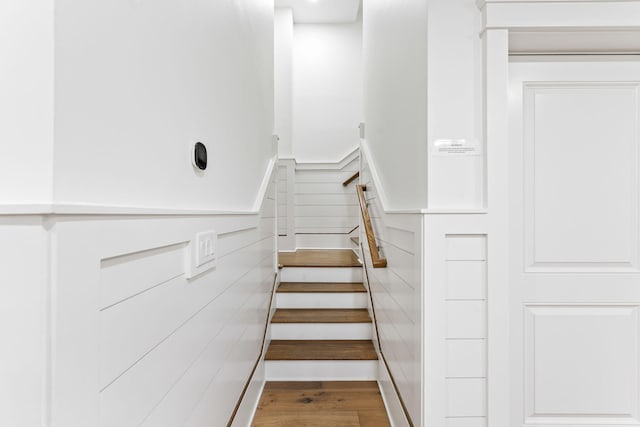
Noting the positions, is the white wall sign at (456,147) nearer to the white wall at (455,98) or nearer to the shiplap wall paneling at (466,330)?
the white wall at (455,98)

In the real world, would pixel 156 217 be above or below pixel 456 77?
below

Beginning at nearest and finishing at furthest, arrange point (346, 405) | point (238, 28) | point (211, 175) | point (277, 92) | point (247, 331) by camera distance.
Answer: point (211, 175) → point (238, 28) → point (247, 331) → point (346, 405) → point (277, 92)

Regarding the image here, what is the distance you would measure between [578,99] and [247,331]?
5.96ft

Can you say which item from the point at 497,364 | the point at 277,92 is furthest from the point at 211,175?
the point at 277,92

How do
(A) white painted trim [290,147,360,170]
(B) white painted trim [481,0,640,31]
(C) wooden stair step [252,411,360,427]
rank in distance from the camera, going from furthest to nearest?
(A) white painted trim [290,147,360,170] → (C) wooden stair step [252,411,360,427] → (B) white painted trim [481,0,640,31]

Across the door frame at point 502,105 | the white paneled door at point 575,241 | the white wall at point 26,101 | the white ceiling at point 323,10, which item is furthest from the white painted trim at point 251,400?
the white ceiling at point 323,10

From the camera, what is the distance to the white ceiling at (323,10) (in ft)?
13.6

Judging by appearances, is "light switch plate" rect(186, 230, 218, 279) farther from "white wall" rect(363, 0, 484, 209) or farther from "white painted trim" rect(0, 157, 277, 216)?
"white wall" rect(363, 0, 484, 209)

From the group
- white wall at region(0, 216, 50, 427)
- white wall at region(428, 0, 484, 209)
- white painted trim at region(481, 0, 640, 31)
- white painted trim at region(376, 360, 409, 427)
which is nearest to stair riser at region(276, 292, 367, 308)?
white painted trim at region(376, 360, 409, 427)

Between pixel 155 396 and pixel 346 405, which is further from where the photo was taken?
pixel 346 405

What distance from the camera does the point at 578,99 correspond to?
150cm

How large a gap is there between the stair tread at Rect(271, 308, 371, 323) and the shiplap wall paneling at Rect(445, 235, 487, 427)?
4.04 ft

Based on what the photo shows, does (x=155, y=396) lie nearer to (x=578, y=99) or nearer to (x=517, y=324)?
(x=517, y=324)

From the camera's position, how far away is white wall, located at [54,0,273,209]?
1.86 feet
